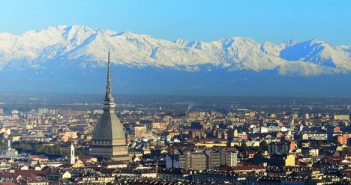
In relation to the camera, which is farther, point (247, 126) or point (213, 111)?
point (213, 111)

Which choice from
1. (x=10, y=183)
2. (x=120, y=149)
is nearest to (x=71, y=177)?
(x=10, y=183)

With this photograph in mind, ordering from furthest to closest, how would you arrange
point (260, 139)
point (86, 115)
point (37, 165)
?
point (86, 115), point (260, 139), point (37, 165)

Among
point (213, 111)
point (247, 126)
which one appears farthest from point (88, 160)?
point (213, 111)

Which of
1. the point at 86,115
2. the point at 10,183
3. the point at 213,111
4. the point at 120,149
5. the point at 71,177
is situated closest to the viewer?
the point at 10,183

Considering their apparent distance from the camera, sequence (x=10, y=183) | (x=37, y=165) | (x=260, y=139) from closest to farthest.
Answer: (x=10, y=183) → (x=37, y=165) → (x=260, y=139)

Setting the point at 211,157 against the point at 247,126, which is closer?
the point at 211,157

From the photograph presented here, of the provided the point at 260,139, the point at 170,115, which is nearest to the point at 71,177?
the point at 260,139

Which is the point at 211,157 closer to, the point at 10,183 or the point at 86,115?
the point at 10,183

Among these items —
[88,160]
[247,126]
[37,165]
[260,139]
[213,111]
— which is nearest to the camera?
[37,165]

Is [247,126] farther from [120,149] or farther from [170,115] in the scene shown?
[120,149]
